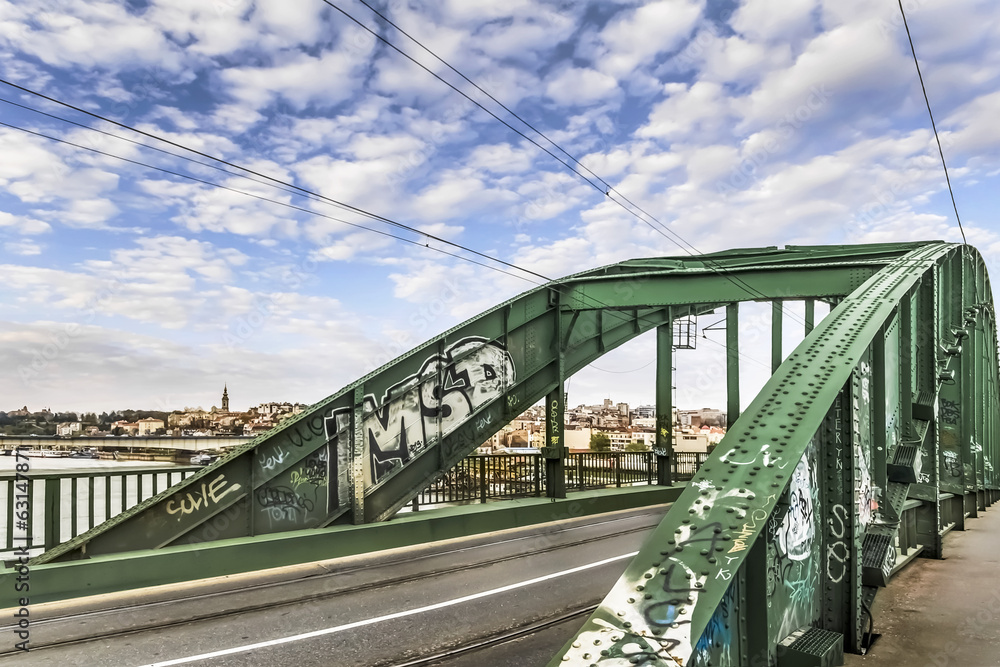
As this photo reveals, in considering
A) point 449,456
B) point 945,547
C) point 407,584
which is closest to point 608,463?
point 449,456

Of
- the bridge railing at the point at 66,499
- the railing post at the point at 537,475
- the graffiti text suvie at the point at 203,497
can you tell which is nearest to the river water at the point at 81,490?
the bridge railing at the point at 66,499

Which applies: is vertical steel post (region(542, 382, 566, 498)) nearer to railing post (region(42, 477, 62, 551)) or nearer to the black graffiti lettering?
railing post (region(42, 477, 62, 551))

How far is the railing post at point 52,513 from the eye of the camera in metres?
8.51

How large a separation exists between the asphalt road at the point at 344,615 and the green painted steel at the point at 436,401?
106 centimetres

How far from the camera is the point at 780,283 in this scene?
13.3m

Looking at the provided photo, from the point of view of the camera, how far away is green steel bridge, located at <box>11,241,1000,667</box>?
12.6 feet

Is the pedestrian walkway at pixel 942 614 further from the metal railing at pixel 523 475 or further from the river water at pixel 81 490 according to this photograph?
the river water at pixel 81 490

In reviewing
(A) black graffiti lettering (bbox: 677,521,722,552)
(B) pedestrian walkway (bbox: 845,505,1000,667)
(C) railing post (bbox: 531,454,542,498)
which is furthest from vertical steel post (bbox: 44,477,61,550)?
(C) railing post (bbox: 531,454,542,498)

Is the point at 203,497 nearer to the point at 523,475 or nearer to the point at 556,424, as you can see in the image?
the point at 523,475

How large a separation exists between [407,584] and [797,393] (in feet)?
20.5

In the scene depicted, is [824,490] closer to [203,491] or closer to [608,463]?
[203,491]

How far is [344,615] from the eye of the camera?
7.63 metres

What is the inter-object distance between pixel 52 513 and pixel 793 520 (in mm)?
8916

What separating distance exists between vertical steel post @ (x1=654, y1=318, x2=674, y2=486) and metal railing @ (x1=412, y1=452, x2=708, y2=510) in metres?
0.31
